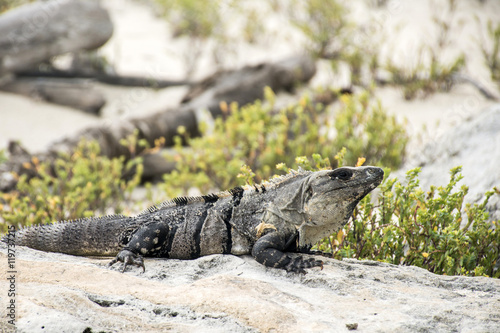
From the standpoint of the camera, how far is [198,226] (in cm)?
363

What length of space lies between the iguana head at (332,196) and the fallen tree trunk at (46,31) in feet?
30.9

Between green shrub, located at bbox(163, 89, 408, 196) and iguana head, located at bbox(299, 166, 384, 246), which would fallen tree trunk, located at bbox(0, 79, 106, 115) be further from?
iguana head, located at bbox(299, 166, 384, 246)

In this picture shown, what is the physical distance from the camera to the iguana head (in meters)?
3.34

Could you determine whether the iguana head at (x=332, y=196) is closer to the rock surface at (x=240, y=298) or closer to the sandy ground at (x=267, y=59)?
the rock surface at (x=240, y=298)

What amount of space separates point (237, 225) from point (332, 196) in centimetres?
68

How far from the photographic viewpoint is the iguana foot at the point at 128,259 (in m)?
3.38


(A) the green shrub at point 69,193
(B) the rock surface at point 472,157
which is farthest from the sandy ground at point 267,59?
(A) the green shrub at point 69,193

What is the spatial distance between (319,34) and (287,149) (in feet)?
23.9

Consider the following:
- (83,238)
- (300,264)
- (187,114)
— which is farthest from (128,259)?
(187,114)

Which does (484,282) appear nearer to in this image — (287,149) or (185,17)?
(287,149)

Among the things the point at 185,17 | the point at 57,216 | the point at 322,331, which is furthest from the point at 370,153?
the point at 185,17

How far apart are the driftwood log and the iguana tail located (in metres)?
3.39

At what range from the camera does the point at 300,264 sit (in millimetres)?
3297

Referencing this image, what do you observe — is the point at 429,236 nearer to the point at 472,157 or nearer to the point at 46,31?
the point at 472,157
